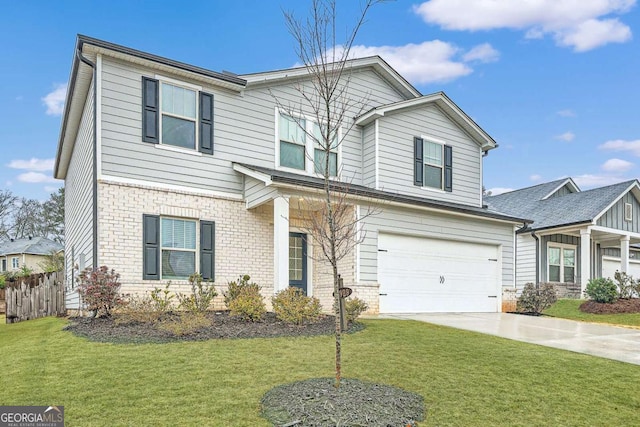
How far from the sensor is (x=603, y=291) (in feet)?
53.0

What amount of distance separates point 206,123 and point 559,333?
9550 mm

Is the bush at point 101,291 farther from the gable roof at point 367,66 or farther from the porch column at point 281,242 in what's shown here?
the gable roof at point 367,66

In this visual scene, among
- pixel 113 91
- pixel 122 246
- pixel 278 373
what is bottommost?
pixel 278 373

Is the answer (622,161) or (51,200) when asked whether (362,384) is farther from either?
(622,161)

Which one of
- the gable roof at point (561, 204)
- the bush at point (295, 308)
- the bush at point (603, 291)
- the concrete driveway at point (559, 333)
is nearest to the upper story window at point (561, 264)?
the gable roof at point (561, 204)

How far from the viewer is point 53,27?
1617 centimetres

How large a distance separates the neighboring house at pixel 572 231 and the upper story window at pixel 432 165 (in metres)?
5.89

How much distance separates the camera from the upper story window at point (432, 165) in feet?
48.2

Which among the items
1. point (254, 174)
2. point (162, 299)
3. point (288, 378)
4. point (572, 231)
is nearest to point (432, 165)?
point (254, 174)

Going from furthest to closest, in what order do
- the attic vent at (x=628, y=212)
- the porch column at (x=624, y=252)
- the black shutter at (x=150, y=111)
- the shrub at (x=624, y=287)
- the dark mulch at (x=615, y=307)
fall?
1. the attic vent at (x=628, y=212)
2. the porch column at (x=624, y=252)
3. the shrub at (x=624, y=287)
4. the dark mulch at (x=615, y=307)
5. the black shutter at (x=150, y=111)

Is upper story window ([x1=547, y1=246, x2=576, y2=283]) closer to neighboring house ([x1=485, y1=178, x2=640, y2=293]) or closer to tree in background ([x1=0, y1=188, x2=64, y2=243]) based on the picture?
neighboring house ([x1=485, y1=178, x2=640, y2=293])

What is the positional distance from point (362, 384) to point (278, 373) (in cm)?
109

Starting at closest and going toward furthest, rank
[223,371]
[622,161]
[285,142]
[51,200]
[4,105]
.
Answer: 1. [223,371]
2. [285,142]
3. [4,105]
4. [51,200]
5. [622,161]

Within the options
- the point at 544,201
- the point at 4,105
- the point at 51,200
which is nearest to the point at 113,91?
the point at 544,201
